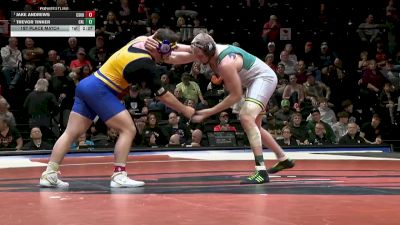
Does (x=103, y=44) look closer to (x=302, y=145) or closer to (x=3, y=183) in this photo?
(x=302, y=145)

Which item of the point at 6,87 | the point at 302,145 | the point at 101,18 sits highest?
the point at 101,18

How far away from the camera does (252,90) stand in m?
6.64

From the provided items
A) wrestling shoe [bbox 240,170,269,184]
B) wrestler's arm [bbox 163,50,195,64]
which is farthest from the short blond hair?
wrestling shoe [bbox 240,170,269,184]

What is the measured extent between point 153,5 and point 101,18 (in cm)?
144

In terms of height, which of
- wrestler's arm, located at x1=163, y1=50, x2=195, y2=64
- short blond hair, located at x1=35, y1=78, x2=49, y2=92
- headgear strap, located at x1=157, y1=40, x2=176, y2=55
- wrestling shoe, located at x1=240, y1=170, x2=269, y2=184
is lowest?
wrestling shoe, located at x1=240, y1=170, x2=269, y2=184

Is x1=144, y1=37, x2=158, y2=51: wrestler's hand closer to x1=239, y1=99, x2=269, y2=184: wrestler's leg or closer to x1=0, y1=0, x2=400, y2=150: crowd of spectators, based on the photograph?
x1=239, y1=99, x2=269, y2=184: wrestler's leg

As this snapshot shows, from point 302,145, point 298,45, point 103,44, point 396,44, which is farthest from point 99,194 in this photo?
point 396,44
